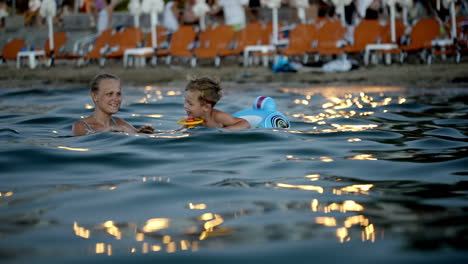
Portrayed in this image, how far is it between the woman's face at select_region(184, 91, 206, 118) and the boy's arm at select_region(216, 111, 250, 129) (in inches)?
6.4

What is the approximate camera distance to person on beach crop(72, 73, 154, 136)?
6434 millimetres

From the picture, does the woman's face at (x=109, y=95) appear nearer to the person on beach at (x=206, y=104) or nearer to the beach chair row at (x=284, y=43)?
the person on beach at (x=206, y=104)

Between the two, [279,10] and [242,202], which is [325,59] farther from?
[242,202]

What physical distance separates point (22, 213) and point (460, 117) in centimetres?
556

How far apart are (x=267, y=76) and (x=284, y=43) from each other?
267cm

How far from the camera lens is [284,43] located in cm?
1725

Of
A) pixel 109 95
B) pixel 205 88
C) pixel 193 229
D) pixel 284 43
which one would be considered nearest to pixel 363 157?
pixel 205 88

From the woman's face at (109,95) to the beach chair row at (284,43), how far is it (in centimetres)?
1010

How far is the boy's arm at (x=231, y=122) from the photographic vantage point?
21.3ft

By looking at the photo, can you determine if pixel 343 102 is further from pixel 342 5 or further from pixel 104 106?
pixel 342 5

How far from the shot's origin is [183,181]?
169 inches

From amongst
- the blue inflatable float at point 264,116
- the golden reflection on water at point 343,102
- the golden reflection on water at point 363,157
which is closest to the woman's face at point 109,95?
the blue inflatable float at point 264,116

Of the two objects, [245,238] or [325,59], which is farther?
[325,59]

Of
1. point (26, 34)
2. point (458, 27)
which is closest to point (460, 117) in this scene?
point (458, 27)
